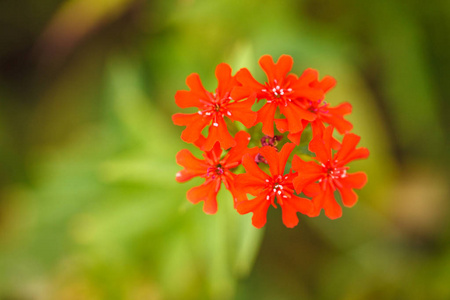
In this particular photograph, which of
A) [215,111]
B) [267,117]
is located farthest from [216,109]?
[267,117]

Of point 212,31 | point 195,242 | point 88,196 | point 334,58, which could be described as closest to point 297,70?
point 334,58

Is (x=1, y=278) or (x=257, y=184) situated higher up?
(x=1, y=278)

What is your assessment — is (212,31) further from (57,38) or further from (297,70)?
(57,38)

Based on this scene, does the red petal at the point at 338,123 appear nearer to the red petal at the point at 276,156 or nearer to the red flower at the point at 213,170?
the red petal at the point at 276,156

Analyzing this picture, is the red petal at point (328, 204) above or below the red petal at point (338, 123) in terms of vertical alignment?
below

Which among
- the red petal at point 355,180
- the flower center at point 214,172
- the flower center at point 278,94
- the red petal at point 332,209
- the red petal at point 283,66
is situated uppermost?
the red petal at point 283,66

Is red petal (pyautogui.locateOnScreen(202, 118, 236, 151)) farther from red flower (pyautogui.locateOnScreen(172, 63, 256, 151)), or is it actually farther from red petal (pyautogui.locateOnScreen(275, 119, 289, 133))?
red petal (pyautogui.locateOnScreen(275, 119, 289, 133))

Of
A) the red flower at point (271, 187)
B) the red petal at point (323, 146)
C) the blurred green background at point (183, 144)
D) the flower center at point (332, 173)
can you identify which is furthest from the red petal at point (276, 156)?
the blurred green background at point (183, 144)
